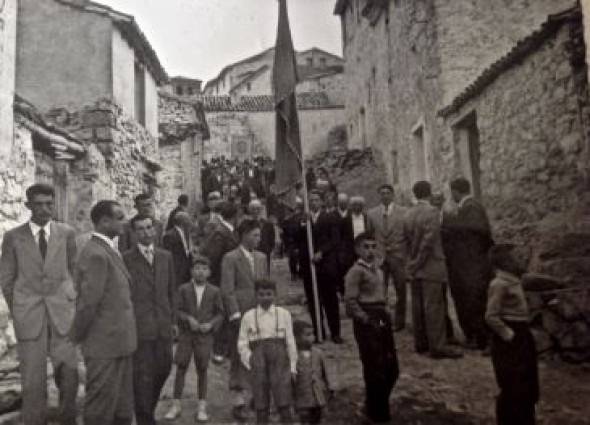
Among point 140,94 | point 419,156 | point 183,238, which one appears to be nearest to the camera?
point 183,238

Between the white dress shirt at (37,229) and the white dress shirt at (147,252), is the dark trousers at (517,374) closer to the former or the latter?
the white dress shirt at (147,252)

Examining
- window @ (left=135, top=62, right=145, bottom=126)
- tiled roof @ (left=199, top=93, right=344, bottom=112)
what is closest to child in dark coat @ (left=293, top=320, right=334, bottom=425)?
window @ (left=135, top=62, right=145, bottom=126)

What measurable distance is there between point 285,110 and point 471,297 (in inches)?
100

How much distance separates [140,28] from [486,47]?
20.3ft

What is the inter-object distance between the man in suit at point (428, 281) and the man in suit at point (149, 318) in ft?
8.05

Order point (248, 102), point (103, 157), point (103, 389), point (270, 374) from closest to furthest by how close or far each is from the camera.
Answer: point (103, 389) < point (270, 374) < point (103, 157) < point (248, 102)

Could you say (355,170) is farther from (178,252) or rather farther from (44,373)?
(44,373)

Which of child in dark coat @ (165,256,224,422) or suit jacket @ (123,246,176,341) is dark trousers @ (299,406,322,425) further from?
suit jacket @ (123,246,176,341)

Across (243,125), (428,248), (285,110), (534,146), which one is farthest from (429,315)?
(243,125)

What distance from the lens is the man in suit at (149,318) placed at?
3.84m

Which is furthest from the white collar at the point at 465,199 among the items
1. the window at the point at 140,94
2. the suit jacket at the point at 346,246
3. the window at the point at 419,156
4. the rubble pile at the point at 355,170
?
the rubble pile at the point at 355,170

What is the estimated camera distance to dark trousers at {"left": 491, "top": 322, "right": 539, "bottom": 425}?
3.39 meters

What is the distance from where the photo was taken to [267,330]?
3.85 m

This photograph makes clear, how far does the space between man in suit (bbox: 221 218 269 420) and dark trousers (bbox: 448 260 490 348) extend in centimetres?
206
